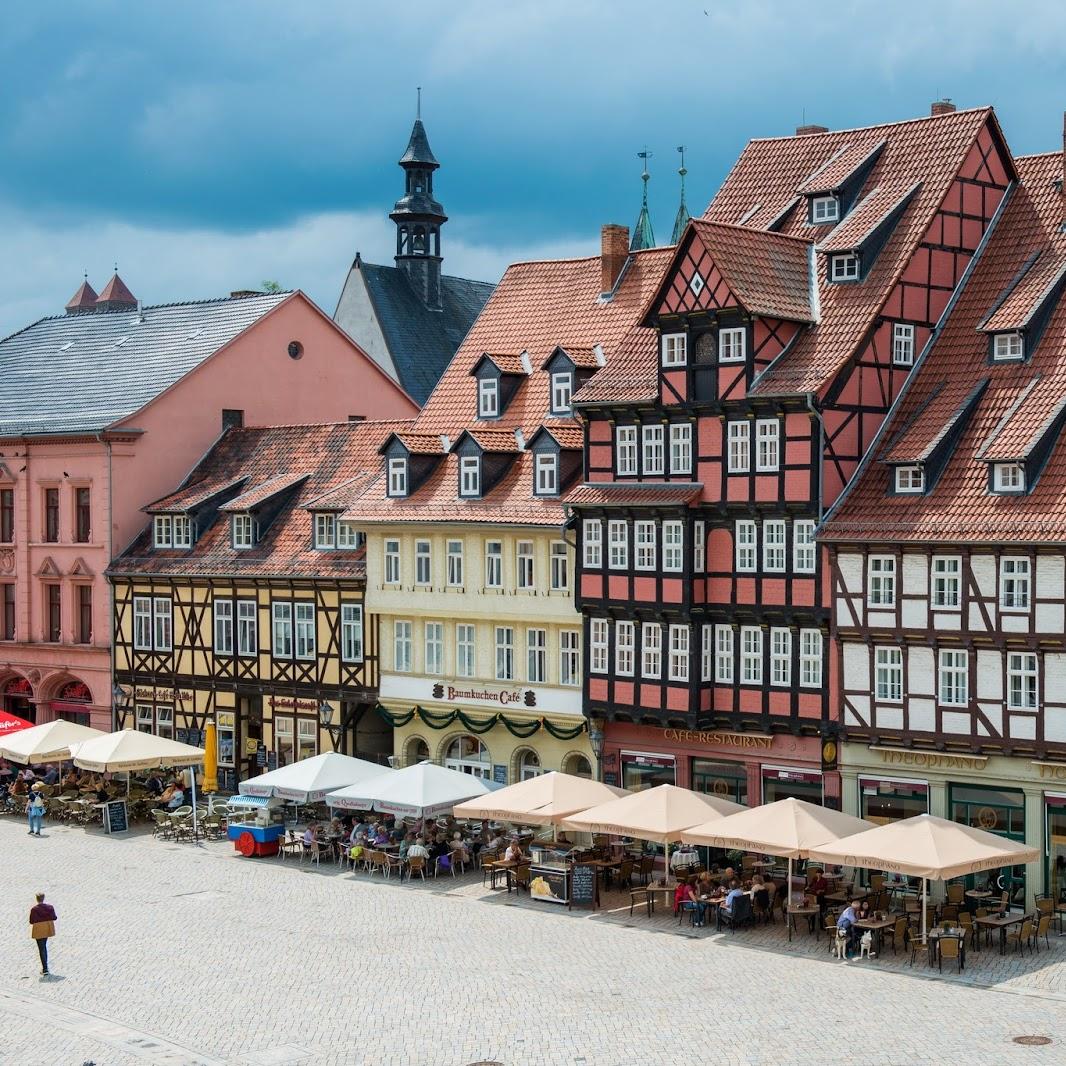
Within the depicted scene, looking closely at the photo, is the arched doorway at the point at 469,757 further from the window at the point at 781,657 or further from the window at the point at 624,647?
the window at the point at 781,657

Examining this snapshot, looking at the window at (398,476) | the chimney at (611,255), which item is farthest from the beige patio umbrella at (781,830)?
the chimney at (611,255)

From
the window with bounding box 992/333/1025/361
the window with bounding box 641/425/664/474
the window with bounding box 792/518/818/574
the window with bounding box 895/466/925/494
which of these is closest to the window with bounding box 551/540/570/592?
the window with bounding box 641/425/664/474

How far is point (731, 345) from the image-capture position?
4084 centimetres

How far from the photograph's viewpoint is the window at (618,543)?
4231 cm

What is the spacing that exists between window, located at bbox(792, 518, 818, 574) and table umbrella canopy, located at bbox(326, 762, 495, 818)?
8.61m

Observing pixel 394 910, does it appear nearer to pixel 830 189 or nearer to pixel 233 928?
pixel 233 928

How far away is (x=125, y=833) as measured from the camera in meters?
47.4

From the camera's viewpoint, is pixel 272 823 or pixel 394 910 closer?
pixel 394 910

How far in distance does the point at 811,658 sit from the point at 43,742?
20726mm

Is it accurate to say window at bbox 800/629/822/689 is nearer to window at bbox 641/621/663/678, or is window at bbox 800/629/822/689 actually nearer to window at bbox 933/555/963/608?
window at bbox 933/555/963/608

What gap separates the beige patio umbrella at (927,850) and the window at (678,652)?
25.5 feet

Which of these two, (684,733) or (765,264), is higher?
(765,264)

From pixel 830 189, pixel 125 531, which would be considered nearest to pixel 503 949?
pixel 830 189

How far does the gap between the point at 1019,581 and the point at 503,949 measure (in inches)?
455
